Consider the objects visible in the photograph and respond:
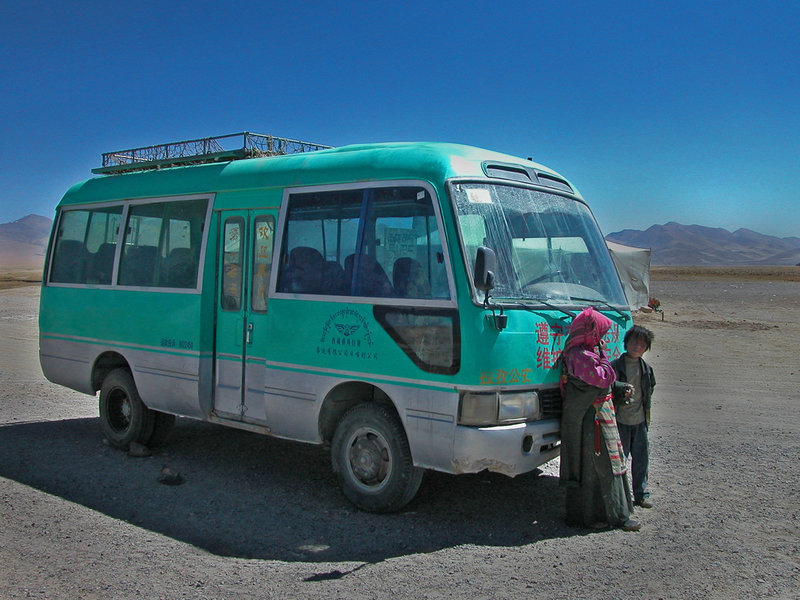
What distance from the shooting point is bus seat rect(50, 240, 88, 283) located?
9624 mm

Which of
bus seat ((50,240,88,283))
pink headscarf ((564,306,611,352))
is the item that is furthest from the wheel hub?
bus seat ((50,240,88,283))

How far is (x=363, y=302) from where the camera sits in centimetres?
648

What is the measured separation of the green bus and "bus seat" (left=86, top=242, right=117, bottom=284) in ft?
0.51

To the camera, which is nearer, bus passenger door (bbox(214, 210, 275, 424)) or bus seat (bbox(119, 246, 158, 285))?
bus passenger door (bbox(214, 210, 275, 424))

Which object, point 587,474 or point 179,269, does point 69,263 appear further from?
point 587,474

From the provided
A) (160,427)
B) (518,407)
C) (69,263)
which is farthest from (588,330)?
(69,263)

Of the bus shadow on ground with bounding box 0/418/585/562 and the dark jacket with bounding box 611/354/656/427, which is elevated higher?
the dark jacket with bounding box 611/354/656/427

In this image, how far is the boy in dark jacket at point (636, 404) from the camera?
6.41m

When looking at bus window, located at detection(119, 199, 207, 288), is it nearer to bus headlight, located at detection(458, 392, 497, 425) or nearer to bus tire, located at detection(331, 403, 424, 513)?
bus tire, located at detection(331, 403, 424, 513)

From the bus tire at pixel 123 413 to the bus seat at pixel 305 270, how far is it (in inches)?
112

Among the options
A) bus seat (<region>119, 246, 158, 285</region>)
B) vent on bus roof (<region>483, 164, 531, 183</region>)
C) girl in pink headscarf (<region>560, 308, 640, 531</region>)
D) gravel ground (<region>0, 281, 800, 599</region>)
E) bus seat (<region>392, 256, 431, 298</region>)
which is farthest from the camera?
bus seat (<region>119, 246, 158, 285</region>)

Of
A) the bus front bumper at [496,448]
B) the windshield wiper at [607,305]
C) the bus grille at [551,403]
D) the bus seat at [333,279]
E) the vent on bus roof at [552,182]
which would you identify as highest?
the vent on bus roof at [552,182]

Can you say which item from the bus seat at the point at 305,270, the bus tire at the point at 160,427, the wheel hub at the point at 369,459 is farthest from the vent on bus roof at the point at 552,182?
the bus tire at the point at 160,427

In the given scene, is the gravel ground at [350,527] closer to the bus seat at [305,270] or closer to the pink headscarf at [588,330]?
the pink headscarf at [588,330]
